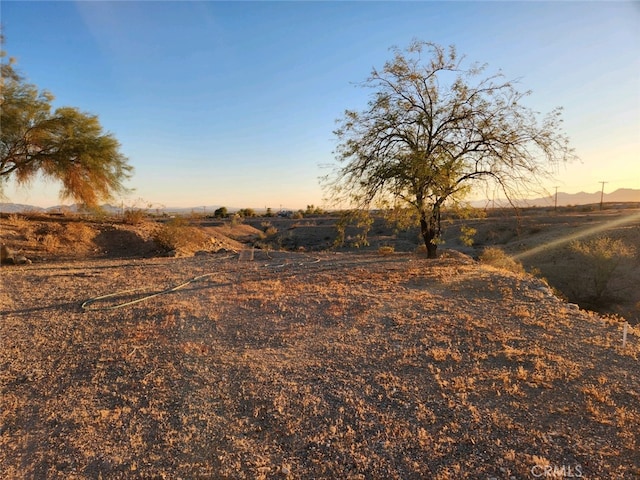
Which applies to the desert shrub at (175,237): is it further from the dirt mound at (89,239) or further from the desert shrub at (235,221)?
the desert shrub at (235,221)

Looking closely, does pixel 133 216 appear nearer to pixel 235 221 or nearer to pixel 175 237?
pixel 175 237

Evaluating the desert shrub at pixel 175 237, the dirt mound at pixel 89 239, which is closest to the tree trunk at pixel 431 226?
the dirt mound at pixel 89 239

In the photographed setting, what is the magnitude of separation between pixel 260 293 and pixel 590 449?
6036 millimetres

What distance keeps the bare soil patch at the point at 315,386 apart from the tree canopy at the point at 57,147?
29.3 ft

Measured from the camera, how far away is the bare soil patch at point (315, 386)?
124 inches

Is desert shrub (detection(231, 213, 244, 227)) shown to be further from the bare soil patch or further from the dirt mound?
the bare soil patch

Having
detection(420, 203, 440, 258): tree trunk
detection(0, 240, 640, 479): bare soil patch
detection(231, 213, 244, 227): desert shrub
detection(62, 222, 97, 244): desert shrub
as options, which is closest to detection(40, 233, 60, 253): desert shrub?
detection(62, 222, 97, 244): desert shrub

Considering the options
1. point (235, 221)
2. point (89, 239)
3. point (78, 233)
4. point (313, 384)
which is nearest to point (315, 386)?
point (313, 384)

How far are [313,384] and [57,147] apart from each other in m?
15.5

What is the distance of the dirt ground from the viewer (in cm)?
314

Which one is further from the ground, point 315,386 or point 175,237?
point 175,237

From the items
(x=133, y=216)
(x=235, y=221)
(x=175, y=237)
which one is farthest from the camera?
(x=235, y=221)

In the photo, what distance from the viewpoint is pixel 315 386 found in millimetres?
4297

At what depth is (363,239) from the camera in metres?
12.6
